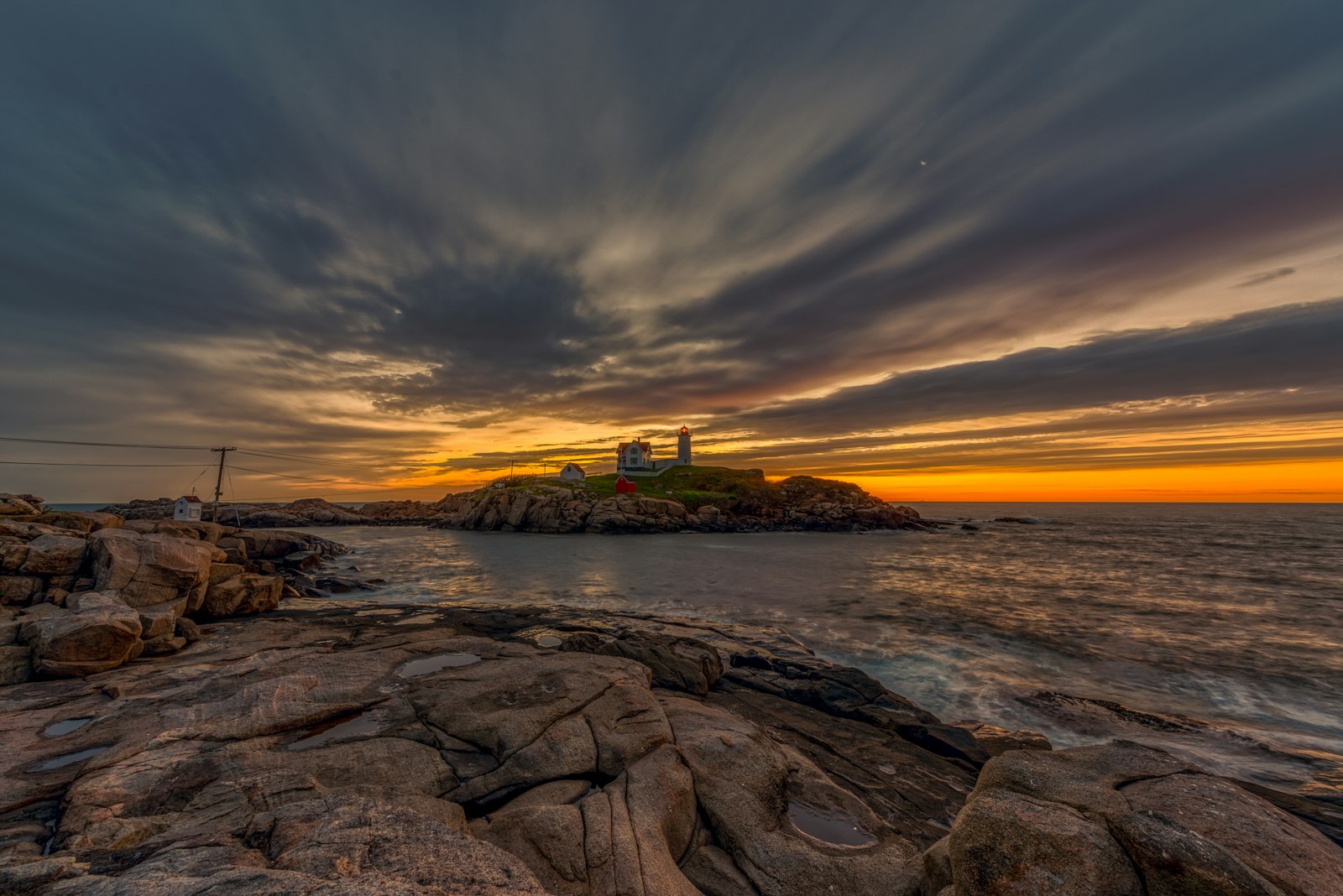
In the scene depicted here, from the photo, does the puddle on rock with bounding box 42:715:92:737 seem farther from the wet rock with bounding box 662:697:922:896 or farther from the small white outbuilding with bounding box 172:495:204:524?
the small white outbuilding with bounding box 172:495:204:524

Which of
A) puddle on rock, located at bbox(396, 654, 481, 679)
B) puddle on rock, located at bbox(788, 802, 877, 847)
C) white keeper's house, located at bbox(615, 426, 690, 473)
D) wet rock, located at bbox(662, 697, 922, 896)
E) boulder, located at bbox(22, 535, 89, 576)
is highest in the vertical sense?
white keeper's house, located at bbox(615, 426, 690, 473)

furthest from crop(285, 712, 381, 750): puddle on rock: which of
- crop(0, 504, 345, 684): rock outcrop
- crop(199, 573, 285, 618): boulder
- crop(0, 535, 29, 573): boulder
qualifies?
crop(0, 535, 29, 573): boulder

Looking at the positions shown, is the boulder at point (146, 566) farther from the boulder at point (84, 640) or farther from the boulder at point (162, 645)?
the boulder at point (162, 645)

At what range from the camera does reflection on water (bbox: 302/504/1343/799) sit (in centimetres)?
1655

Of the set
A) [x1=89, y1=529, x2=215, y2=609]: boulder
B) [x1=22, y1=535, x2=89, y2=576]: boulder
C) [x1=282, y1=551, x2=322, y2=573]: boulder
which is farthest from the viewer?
[x1=282, y1=551, x2=322, y2=573]: boulder

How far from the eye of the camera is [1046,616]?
1111 inches

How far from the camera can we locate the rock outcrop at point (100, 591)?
13578mm

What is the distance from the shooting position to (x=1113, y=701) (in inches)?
633

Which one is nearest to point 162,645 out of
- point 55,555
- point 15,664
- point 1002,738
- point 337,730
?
point 15,664

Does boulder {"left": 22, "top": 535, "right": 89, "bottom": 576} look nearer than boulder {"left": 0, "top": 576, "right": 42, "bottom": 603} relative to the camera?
No

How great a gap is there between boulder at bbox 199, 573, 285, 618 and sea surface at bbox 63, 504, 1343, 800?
635 cm

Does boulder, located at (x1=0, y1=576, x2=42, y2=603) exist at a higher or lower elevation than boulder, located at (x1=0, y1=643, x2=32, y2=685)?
higher

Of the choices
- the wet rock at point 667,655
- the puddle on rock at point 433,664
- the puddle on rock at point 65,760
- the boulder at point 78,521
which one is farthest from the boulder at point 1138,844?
the boulder at point 78,521

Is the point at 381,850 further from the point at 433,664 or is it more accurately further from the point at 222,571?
the point at 222,571
